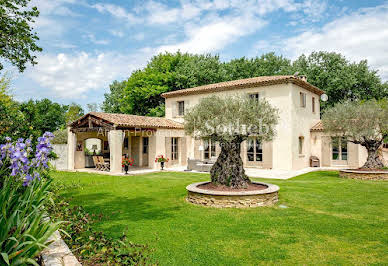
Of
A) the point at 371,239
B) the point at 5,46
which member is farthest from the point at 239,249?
the point at 5,46

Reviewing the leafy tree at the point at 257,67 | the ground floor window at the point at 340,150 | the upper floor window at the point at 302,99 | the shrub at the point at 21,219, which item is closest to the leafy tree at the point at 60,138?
the leafy tree at the point at 257,67

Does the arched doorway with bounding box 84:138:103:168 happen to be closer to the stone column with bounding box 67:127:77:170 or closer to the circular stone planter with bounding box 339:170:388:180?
the stone column with bounding box 67:127:77:170

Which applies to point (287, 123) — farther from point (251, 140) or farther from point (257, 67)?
point (257, 67)

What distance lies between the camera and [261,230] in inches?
229

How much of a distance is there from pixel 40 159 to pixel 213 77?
27020 mm

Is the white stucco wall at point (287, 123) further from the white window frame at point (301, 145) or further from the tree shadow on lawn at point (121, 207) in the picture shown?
the tree shadow on lawn at point (121, 207)

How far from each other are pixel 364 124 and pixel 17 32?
15.6m

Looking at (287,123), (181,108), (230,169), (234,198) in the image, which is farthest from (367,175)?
(181,108)

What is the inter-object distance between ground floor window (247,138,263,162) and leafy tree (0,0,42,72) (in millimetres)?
13371

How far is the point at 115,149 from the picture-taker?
15.6 meters

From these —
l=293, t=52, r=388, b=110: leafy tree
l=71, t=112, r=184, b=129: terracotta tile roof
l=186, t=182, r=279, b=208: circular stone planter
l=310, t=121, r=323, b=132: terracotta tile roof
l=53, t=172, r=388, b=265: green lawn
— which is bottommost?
l=53, t=172, r=388, b=265: green lawn

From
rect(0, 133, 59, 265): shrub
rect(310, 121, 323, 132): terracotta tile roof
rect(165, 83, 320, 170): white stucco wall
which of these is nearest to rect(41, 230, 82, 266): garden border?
rect(0, 133, 59, 265): shrub

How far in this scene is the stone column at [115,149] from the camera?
1555 cm

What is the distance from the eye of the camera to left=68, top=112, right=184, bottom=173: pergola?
621 inches
